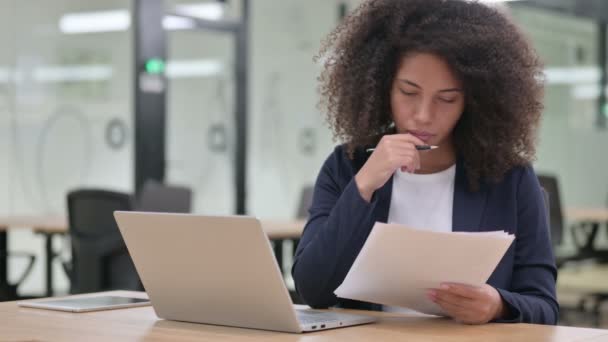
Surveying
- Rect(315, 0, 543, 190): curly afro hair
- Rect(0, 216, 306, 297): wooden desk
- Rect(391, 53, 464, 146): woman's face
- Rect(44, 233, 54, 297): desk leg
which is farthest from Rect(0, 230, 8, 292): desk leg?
Rect(391, 53, 464, 146): woman's face

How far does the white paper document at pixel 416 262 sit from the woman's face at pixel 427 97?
401 mm

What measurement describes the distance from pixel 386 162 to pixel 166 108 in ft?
15.9

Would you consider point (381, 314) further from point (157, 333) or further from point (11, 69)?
point (11, 69)

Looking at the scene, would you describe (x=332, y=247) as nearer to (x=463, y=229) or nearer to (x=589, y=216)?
(x=463, y=229)

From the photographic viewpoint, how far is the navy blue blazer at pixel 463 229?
1.92 meters

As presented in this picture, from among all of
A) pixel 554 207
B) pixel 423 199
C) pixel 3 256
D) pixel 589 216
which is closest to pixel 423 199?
pixel 423 199

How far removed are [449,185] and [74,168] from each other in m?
4.34

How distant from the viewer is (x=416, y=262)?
5.41 feet

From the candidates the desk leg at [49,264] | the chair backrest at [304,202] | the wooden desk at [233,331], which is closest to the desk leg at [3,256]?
the desk leg at [49,264]

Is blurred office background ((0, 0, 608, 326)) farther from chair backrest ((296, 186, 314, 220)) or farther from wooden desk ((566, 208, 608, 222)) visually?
chair backrest ((296, 186, 314, 220))

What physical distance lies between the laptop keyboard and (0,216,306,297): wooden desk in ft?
9.04

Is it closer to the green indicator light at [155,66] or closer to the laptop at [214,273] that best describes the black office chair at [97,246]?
the green indicator light at [155,66]

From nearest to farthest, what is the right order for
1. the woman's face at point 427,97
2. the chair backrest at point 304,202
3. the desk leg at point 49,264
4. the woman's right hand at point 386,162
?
the woman's right hand at point 386,162 < the woman's face at point 427,97 < the desk leg at point 49,264 < the chair backrest at point 304,202

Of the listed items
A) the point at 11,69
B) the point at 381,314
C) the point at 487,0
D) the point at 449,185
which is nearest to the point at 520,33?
the point at 487,0
